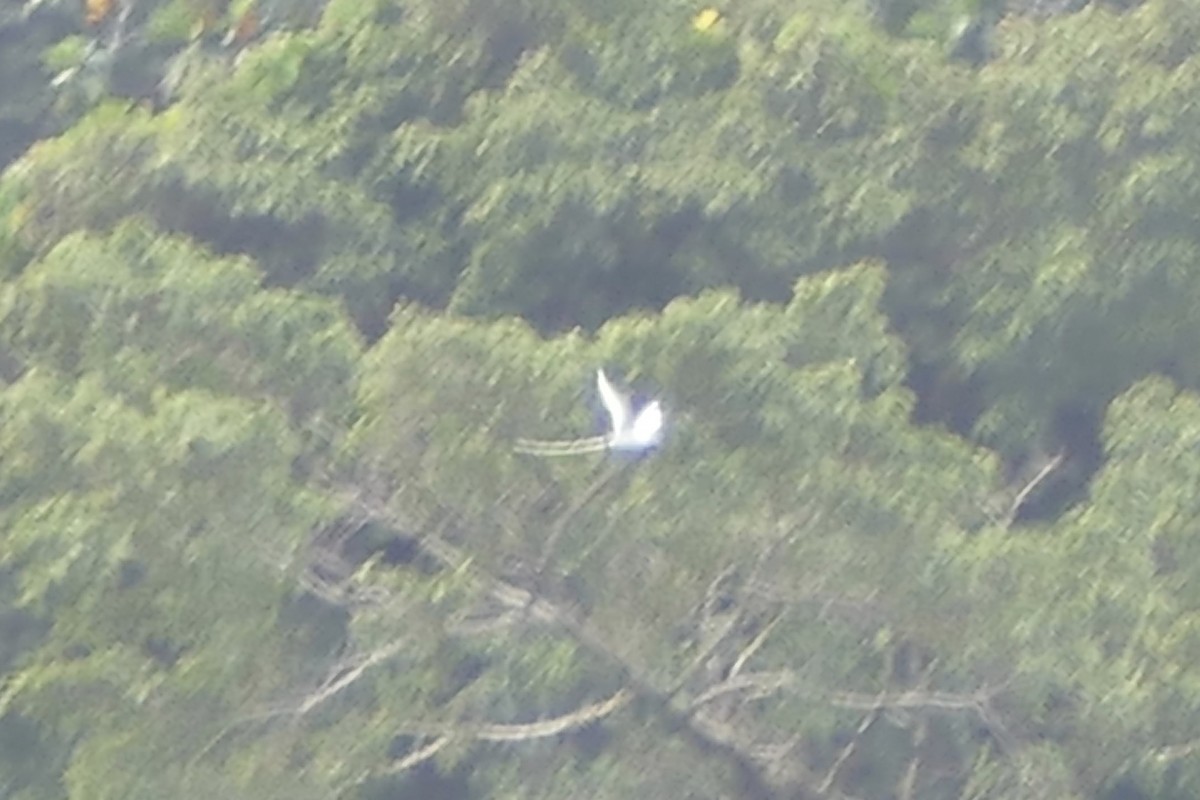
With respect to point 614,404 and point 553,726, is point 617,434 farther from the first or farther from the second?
point 553,726

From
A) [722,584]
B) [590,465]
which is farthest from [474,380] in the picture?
[722,584]

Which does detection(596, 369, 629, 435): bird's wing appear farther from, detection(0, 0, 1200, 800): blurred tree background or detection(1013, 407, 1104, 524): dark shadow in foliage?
detection(1013, 407, 1104, 524): dark shadow in foliage

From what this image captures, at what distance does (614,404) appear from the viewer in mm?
4574

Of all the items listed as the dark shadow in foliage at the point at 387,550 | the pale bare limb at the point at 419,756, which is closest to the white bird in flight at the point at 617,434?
the dark shadow in foliage at the point at 387,550

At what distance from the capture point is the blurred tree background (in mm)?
4711

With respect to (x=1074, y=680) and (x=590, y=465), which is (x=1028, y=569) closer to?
(x=1074, y=680)

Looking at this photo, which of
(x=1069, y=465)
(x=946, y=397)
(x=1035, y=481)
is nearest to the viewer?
(x=1035, y=481)

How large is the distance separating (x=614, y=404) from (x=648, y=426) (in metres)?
0.08

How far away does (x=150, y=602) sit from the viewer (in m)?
4.79

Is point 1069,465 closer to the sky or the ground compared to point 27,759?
closer to the ground

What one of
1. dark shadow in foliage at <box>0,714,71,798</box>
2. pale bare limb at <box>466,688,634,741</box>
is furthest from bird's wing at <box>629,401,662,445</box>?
dark shadow in foliage at <box>0,714,71,798</box>

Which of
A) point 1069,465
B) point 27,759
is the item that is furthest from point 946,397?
point 27,759

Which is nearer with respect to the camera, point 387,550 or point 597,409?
point 597,409

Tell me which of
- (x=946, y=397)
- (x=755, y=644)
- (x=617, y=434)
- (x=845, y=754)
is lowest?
(x=845, y=754)
